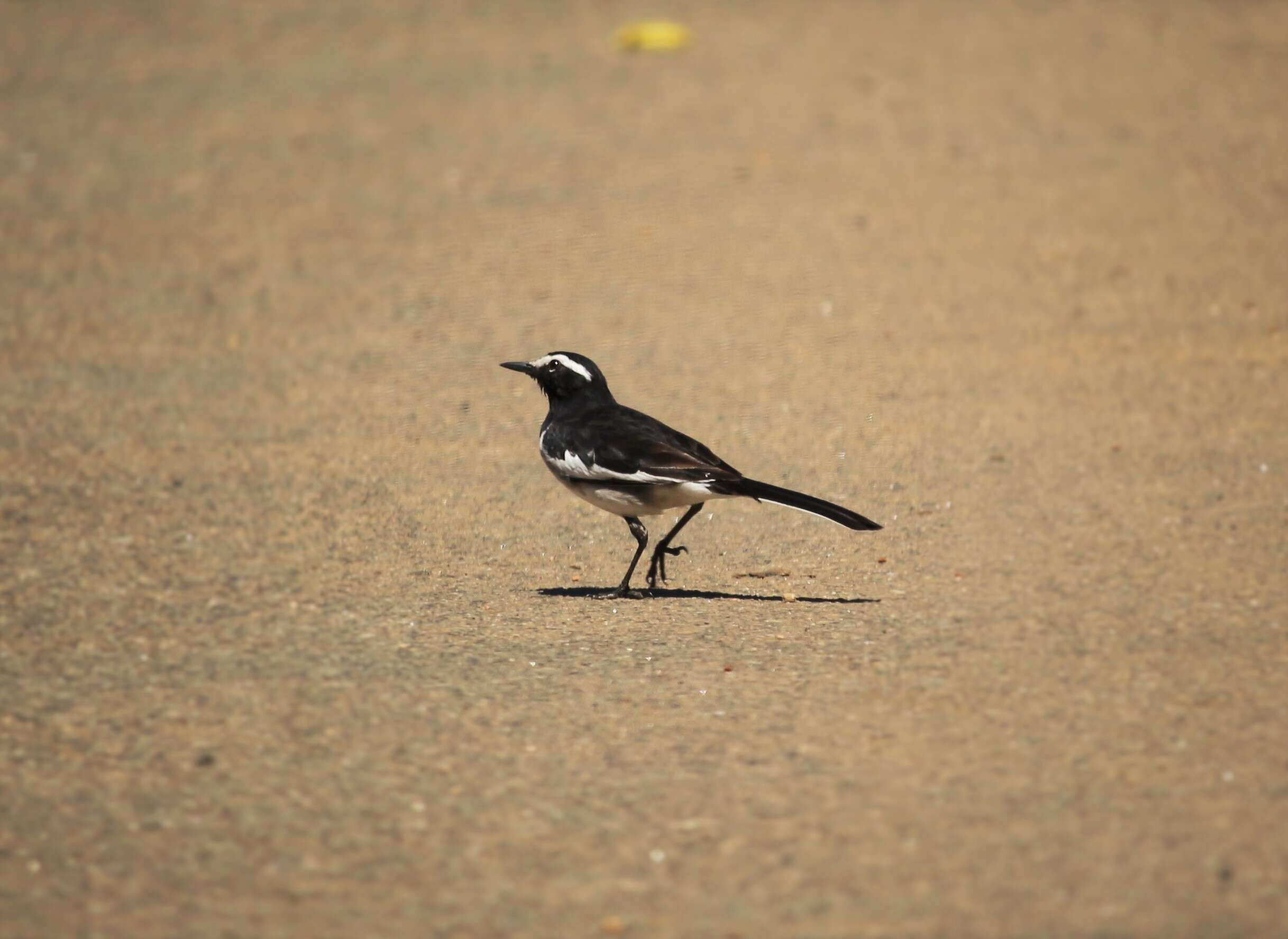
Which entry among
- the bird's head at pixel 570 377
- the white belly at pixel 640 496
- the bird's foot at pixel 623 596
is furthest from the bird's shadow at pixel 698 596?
the bird's head at pixel 570 377

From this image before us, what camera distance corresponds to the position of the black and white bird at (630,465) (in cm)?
627

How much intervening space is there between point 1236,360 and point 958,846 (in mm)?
5928

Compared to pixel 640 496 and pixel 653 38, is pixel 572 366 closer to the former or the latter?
pixel 640 496

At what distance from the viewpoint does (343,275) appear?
1126 cm

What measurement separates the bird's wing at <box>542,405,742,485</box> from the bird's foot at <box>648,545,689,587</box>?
43cm

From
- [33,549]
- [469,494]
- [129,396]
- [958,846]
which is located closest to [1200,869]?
[958,846]

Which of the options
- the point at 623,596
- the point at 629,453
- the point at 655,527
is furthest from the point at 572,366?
the point at 655,527

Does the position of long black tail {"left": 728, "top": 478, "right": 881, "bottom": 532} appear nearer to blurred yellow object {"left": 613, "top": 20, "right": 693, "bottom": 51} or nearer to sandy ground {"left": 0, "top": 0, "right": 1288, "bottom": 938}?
sandy ground {"left": 0, "top": 0, "right": 1288, "bottom": 938}

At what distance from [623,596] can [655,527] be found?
1.36 metres

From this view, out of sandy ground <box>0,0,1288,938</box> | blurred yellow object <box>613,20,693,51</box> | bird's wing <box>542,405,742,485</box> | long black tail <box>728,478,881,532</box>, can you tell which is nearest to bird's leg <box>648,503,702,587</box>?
sandy ground <box>0,0,1288,938</box>

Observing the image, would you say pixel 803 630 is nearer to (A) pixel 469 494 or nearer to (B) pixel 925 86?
(A) pixel 469 494

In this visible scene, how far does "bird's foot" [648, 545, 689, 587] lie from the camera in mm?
6707

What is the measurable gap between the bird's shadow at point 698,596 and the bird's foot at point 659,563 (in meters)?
0.05

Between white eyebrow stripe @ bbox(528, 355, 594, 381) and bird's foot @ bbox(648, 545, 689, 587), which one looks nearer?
bird's foot @ bbox(648, 545, 689, 587)
